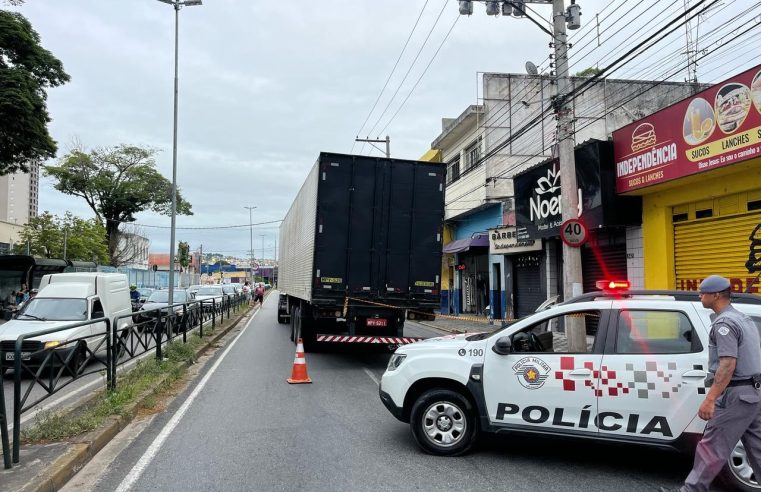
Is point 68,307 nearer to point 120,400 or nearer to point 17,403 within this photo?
point 120,400

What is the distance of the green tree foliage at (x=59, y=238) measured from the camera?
3681 cm

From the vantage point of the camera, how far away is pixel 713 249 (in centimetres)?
1071

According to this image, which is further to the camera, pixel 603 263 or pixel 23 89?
pixel 23 89

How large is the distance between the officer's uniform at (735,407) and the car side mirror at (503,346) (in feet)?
5.64

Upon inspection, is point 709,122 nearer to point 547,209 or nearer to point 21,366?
point 547,209

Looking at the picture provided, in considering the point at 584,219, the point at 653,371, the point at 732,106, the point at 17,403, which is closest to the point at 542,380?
the point at 653,371

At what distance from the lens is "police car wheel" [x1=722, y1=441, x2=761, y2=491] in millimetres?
4168

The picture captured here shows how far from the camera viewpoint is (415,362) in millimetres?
5449

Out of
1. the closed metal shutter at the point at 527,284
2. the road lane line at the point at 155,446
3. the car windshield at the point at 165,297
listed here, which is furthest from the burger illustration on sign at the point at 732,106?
the car windshield at the point at 165,297

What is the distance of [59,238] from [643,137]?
38653 mm

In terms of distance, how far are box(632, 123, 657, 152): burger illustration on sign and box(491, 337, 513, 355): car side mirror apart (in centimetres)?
840

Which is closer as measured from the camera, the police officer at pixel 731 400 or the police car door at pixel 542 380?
the police officer at pixel 731 400

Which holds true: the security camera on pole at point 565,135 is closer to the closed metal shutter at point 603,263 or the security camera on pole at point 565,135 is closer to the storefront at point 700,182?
the storefront at point 700,182

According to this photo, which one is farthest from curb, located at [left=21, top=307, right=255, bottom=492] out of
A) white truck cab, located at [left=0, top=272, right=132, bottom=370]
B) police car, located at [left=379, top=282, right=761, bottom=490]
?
white truck cab, located at [left=0, top=272, right=132, bottom=370]
